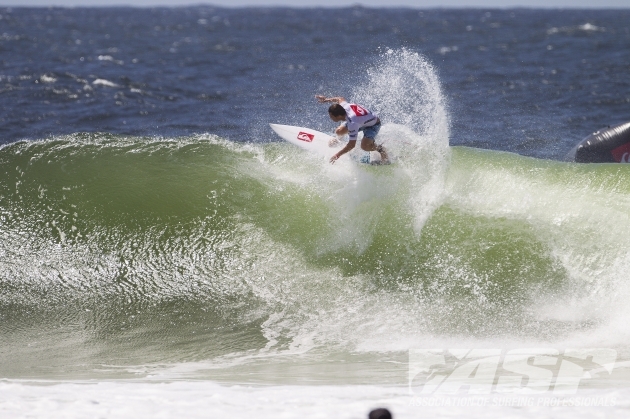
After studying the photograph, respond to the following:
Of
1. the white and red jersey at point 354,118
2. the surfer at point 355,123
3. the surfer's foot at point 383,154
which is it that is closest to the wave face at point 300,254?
the surfer's foot at point 383,154

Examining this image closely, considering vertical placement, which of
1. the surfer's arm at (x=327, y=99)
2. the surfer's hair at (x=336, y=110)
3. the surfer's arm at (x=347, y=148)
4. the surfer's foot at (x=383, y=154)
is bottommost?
the surfer's foot at (x=383, y=154)

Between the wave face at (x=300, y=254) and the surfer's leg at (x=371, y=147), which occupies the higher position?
the surfer's leg at (x=371, y=147)

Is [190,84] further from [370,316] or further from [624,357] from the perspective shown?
[624,357]

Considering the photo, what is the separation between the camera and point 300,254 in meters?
9.48

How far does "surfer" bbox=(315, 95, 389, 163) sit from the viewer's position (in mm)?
9980

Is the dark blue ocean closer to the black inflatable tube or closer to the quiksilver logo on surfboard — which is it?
the black inflatable tube

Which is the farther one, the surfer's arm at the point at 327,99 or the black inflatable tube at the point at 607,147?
the black inflatable tube at the point at 607,147

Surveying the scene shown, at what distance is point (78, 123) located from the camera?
59.4ft

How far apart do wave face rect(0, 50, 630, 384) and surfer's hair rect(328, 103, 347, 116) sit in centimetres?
92

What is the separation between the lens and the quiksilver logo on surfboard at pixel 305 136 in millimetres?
11617

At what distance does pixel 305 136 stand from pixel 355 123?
1.77 meters

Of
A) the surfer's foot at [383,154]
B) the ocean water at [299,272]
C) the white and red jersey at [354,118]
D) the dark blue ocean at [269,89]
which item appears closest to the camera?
the ocean water at [299,272]

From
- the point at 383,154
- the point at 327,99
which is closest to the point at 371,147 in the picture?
the point at 383,154

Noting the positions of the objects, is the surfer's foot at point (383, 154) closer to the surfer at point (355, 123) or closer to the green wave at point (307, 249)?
the surfer at point (355, 123)
